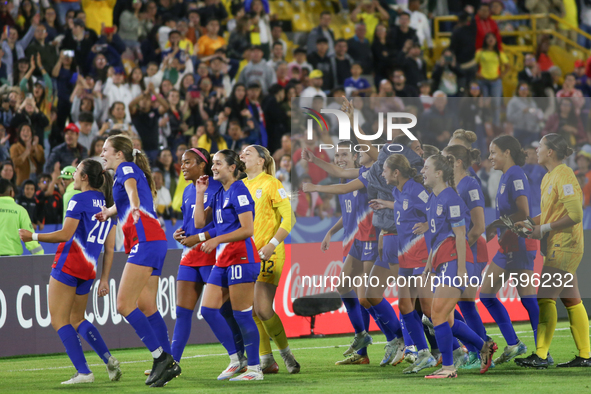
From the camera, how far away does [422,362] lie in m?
8.08

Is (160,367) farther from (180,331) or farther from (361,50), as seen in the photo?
(361,50)

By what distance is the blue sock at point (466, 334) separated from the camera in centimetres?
782

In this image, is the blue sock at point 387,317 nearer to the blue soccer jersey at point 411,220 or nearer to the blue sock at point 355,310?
the blue sock at point 355,310

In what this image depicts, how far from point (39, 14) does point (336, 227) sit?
307 inches

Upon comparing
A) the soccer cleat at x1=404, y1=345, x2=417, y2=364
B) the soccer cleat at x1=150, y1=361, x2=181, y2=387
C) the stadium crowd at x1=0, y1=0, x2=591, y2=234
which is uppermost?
the stadium crowd at x1=0, y1=0, x2=591, y2=234

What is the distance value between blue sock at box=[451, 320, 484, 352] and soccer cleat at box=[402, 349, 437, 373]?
0.43 metres

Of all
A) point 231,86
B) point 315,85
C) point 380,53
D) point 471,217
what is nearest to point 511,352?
point 471,217

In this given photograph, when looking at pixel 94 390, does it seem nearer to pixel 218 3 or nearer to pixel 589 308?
pixel 589 308

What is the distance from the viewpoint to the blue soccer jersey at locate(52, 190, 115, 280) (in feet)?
24.1

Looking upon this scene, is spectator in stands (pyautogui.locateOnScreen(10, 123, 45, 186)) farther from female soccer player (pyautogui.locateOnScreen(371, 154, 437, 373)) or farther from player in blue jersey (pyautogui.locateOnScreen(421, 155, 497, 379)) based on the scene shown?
player in blue jersey (pyautogui.locateOnScreen(421, 155, 497, 379))

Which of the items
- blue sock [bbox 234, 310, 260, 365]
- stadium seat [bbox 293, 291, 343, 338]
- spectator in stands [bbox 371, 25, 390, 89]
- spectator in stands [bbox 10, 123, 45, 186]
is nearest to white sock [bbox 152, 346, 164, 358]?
blue sock [bbox 234, 310, 260, 365]

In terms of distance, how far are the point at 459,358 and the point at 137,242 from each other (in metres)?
3.31

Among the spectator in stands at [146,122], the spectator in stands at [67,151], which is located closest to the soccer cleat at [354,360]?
the spectator in stands at [67,151]

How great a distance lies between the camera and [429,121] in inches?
423
